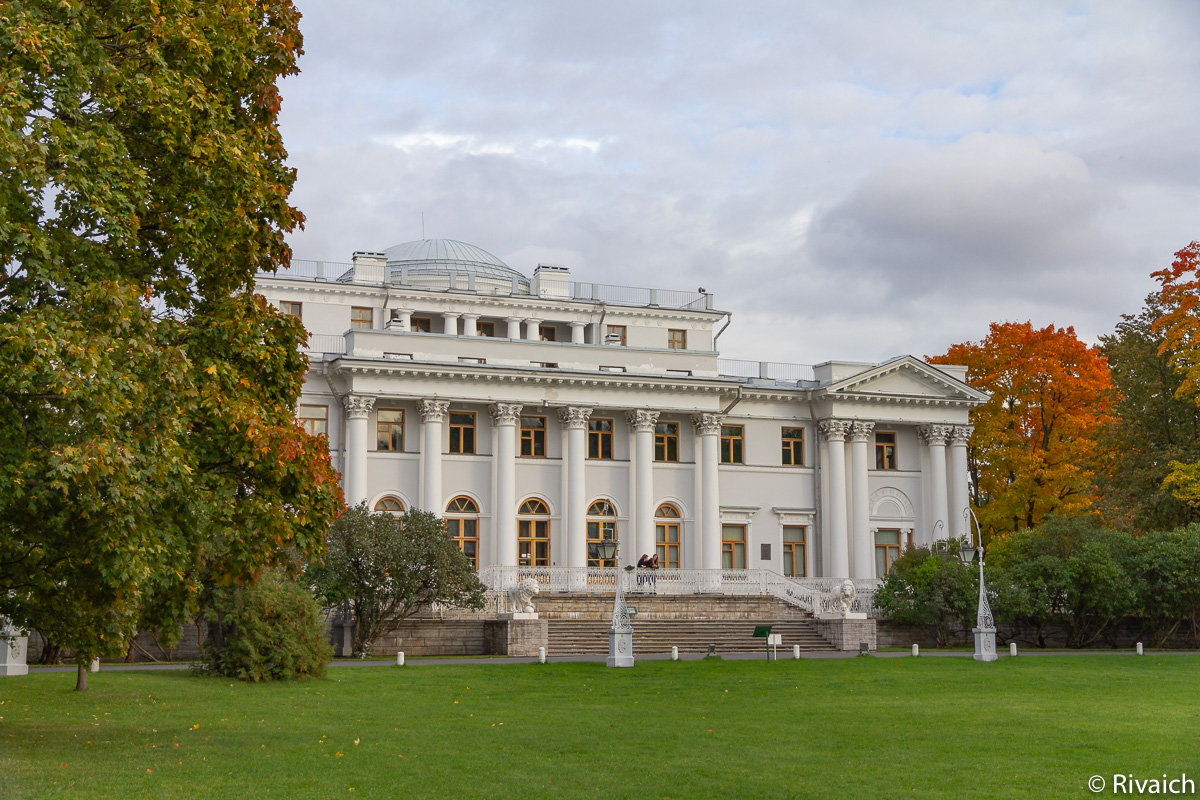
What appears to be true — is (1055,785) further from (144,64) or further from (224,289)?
(144,64)

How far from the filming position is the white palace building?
46219mm

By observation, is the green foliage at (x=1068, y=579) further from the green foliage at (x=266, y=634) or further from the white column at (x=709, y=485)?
the green foliage at (x=266, y=634)

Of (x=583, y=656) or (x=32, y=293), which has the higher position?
(x=32, y=293)

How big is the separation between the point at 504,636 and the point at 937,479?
22630mm

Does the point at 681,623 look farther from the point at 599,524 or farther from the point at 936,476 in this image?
the point at 936,476

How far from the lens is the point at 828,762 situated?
13.6m

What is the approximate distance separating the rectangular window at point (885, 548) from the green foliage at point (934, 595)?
9429mm

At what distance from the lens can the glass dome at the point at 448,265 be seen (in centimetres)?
5378

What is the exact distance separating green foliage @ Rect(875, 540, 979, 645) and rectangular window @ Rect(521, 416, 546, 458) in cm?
1384

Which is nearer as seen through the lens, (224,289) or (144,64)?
(144,64)

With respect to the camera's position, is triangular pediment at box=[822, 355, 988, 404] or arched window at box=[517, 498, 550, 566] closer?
arched window at box=[517, 498, 550, 566]

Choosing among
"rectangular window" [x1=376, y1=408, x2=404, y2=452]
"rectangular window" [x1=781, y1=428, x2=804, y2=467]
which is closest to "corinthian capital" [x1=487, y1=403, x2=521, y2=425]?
"rectangular window" [x1=376, y1=408, x2=404, y2=452]

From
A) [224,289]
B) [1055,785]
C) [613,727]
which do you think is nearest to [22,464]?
[224,289]

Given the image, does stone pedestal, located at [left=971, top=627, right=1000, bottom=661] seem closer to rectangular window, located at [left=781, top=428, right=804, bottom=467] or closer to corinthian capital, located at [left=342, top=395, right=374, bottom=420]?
rectangular window, located at [left=781, top=428, right=804, bottom=467]
